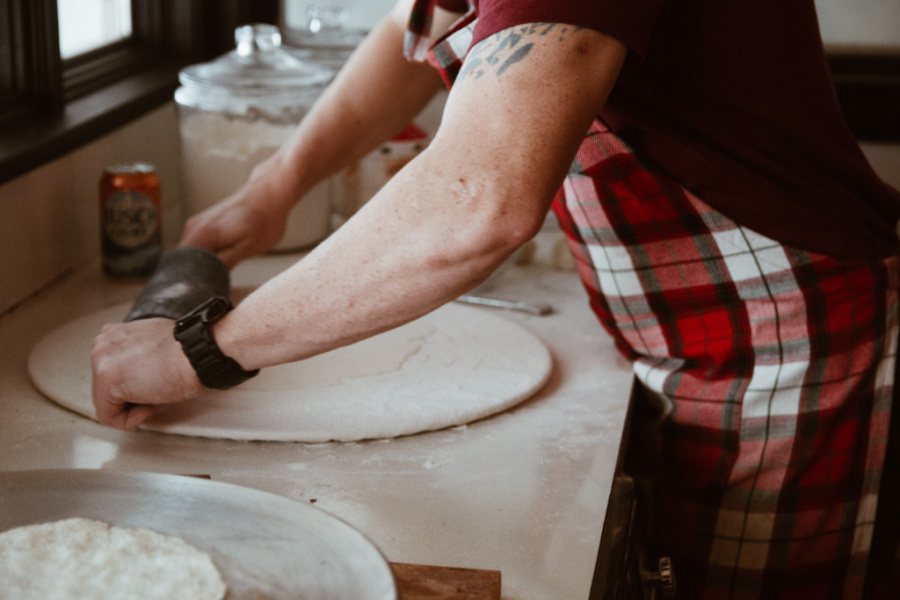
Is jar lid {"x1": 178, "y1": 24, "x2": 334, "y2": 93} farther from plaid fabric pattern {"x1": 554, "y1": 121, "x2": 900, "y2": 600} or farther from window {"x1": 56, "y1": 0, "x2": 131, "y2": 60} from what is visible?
plaid fabric pattern {"x1": 554, "y1": 121, "x2": 900, "y2": 600}

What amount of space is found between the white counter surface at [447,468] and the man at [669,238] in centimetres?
6

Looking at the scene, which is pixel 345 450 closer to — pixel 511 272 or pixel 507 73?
pixel 507 73

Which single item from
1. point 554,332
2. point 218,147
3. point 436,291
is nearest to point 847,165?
point 554,332

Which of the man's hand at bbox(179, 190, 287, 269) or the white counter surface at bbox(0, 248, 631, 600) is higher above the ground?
the man's hand at bbox(179, 190, 287, 269)

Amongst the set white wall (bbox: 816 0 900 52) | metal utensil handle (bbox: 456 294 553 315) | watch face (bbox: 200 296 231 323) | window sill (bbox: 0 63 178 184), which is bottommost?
metal utensil handle (bbox: 456 294 553 315)

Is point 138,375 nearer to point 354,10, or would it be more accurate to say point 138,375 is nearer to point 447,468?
point 447,468

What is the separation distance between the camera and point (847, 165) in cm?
93

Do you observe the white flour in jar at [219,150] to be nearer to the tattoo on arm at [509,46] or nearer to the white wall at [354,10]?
the white wall at [354,10]

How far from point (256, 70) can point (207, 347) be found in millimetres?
749

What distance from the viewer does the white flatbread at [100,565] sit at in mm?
525

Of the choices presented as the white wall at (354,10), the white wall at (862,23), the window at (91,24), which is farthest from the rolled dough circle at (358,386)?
the white wall at (862,23)

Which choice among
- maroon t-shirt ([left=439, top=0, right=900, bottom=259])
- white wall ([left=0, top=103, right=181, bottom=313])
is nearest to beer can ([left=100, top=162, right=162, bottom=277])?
white wall ([left=0, top=103, right=181, bottom=313])

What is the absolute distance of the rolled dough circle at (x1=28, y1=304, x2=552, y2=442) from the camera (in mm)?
838

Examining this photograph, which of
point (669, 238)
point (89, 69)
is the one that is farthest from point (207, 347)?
point (89, 69)
